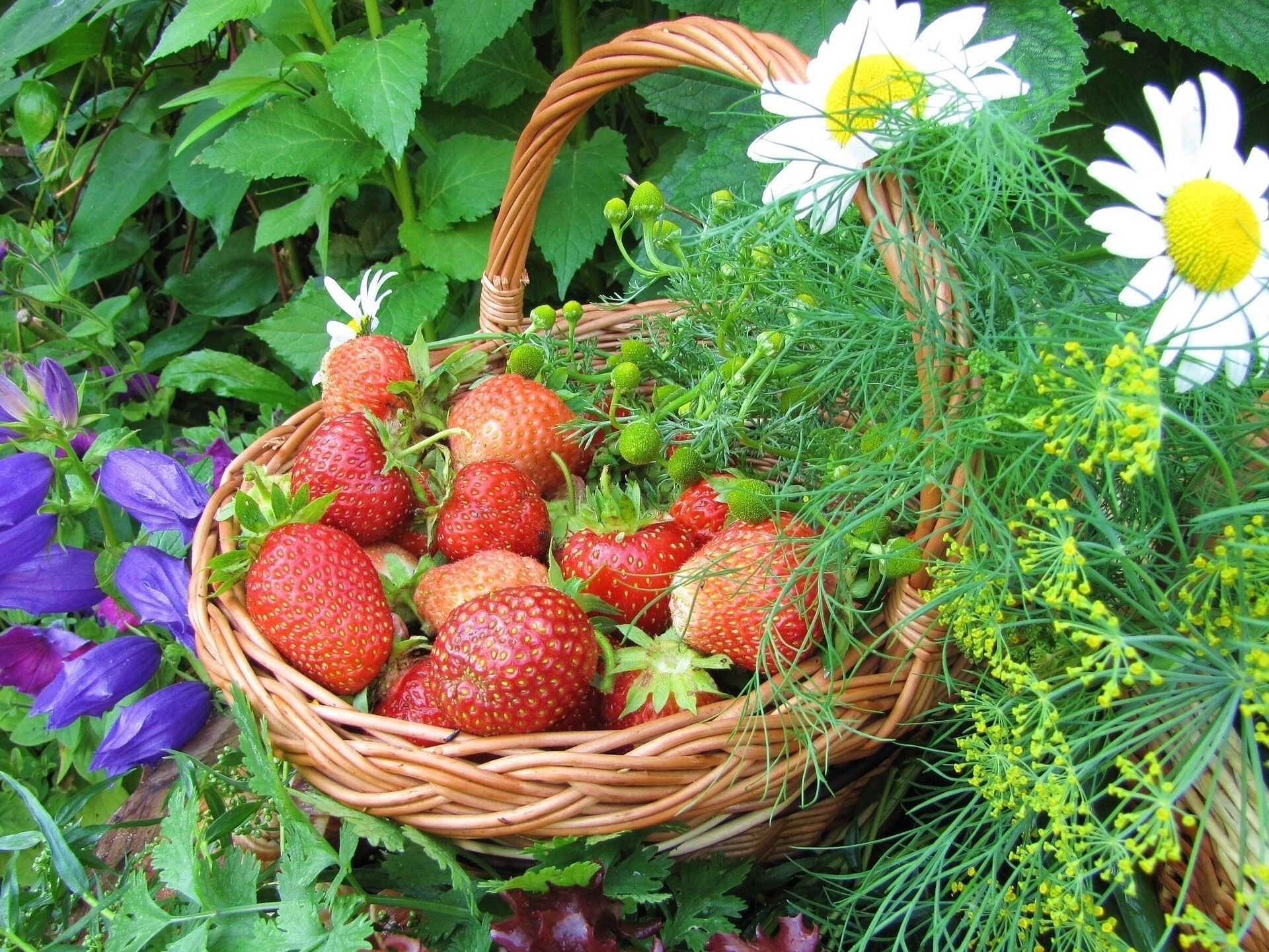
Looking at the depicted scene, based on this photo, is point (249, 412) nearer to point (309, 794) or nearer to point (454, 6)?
point (454, 6)

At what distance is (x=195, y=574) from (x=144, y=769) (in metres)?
0.39

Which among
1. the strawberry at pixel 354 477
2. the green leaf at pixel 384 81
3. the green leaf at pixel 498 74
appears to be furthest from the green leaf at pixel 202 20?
the strawberry at pixel 354 477

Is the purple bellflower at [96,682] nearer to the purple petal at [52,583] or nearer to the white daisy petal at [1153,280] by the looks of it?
the purple petal at [52,583]

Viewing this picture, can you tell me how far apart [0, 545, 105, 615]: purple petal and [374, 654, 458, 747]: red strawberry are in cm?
34

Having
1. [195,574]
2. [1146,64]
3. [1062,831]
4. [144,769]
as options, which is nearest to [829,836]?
[1062,831]

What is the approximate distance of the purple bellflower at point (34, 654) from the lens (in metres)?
0.95

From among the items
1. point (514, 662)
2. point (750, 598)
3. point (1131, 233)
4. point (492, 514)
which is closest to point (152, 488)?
point (492, 514)

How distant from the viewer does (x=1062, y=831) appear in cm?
50

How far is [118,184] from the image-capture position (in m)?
1.49

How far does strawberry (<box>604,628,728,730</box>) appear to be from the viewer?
73 centimetres

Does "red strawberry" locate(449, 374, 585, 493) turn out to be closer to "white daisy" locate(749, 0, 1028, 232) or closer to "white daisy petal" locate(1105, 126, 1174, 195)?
"white daisy" locate(749, 0, 1028, 232)

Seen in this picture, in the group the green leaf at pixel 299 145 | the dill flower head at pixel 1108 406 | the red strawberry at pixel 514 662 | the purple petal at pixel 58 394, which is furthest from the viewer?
the green leaf at pixel 299 145

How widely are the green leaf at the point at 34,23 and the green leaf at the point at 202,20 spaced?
0.31 meters

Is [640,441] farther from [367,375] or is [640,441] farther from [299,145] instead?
[299,145]
